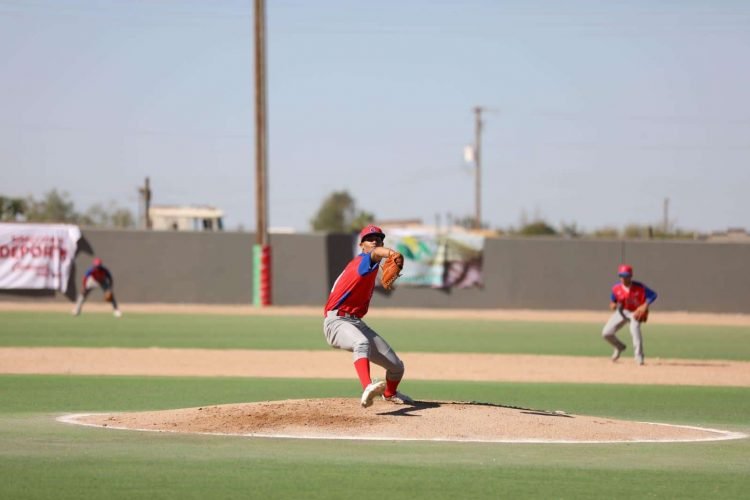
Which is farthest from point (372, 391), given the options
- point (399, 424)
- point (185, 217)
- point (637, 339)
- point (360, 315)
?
point (185, 217)

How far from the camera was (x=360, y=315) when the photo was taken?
13.0 m

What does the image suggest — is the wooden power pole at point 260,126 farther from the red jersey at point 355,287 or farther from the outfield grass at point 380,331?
the red jersey at point 355,287

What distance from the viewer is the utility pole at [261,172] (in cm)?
4253

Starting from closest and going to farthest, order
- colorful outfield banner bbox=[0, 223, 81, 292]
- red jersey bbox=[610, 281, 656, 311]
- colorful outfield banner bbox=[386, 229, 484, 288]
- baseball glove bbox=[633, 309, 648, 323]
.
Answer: baseball glove bbox=[633, 309, 648, 323]
red jersey bbox=[610, 281, 656, 311]
colorful outfield banner bbox=[0, 223, 81, 292]
colorful outfield banner bbox=[386, 229, 484, 288]

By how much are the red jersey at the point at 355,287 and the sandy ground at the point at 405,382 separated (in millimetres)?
987

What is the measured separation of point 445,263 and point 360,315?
1209 inches

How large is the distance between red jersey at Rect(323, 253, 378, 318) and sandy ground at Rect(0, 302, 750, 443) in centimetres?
99

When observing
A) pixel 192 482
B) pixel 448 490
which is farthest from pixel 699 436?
pixel 192 482

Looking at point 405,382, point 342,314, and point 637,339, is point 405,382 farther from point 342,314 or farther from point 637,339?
point 342,314

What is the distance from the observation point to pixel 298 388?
18.1 meters

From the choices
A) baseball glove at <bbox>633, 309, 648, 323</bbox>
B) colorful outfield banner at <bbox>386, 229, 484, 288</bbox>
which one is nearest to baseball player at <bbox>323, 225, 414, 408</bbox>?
baseball glove at <bbox>633, 309, 648, 323</bbox>

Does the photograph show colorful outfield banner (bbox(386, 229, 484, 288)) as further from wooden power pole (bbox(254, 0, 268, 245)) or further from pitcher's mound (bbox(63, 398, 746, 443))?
pitcher's mound (bbox(63, 398, 746, 443))

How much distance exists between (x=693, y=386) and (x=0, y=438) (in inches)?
456

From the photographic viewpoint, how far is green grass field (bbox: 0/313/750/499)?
361 inches
